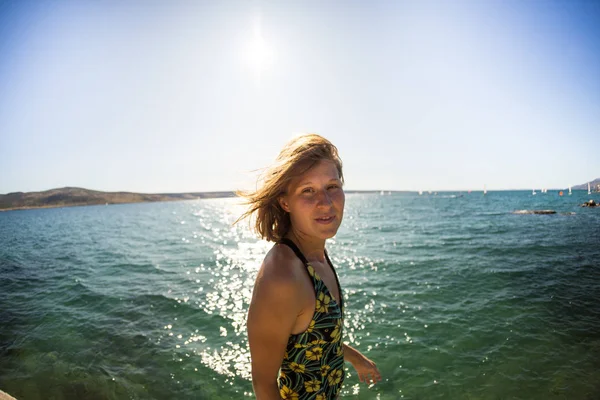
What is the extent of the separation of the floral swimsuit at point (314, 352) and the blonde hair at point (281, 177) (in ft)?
0.91

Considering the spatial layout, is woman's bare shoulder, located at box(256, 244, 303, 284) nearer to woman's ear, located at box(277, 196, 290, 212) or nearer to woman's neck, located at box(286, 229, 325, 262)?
woman's neck, located at box(286, 229, 325, 262)

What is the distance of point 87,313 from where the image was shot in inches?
414

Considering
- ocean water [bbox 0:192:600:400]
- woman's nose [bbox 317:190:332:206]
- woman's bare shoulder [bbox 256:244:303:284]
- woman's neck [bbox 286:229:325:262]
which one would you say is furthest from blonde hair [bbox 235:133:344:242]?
ocean water [bbox 0:192:600:400]

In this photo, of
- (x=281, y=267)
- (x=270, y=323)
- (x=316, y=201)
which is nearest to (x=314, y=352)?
(x=270, y=323)

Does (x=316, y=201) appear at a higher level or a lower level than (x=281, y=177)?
lower

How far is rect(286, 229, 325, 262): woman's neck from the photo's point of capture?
230 cm

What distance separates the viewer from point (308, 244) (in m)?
2.37

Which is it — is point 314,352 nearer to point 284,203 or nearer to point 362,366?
point 284,203

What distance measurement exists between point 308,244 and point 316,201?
41 centimetres

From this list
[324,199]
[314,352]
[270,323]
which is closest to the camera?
[270,323]

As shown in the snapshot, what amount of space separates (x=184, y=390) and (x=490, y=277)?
13.5 m

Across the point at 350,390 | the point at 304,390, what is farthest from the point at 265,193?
the point at 350,390

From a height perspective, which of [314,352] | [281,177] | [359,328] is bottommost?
[359,328]

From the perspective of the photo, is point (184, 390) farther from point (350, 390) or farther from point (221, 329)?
point (350, 390)
